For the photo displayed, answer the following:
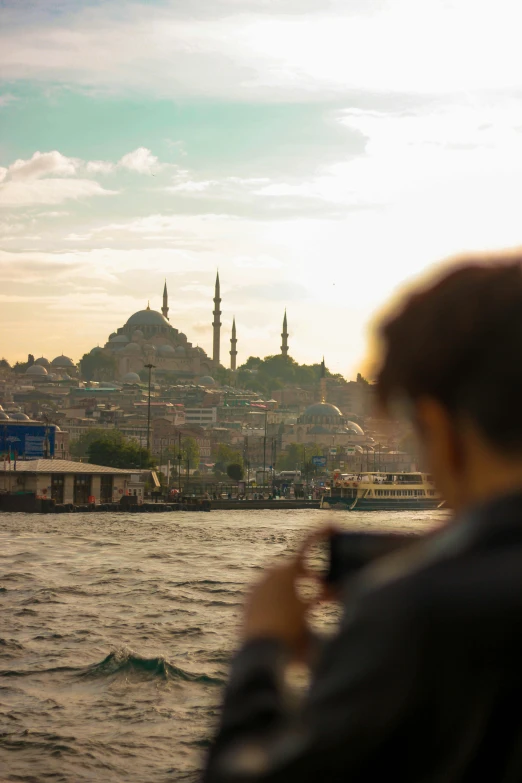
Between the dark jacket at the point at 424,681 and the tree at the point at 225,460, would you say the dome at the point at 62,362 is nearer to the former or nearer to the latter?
the tree at the point at 225,460

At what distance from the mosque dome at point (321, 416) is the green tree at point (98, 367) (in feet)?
95.6

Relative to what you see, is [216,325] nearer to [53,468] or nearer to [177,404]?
[177,404]

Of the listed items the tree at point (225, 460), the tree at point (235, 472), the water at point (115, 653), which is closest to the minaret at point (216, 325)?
the tree at point (225, 460)

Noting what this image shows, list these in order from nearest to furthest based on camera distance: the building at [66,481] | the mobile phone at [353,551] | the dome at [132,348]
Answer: the mobile phone at [353,551]
the building at [66,481]
the dome at [132,348]

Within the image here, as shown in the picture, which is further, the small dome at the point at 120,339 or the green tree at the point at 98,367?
the small dome at the point at 120,339

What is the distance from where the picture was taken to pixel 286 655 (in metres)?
0.89

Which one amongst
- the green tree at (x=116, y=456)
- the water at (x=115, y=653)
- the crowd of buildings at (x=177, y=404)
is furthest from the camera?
the crowd of buildings at (x=177, y=404)

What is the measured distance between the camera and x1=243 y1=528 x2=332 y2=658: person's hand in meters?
0.90

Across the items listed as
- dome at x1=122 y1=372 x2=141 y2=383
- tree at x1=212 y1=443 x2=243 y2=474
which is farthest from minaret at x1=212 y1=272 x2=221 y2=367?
tree at x1=212 y1=443 x2=243 y2=474

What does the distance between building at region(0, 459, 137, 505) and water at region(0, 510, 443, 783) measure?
23.3 metres

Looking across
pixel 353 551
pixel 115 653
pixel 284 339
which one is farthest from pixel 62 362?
pixel 353 551

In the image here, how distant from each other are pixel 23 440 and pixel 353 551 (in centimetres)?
6134

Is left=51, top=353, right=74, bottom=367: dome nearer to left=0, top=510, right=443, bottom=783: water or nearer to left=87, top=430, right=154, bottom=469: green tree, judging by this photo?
left=87, top=430, right=154, bottom=469: green tree

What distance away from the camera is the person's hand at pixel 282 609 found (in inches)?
35.5
